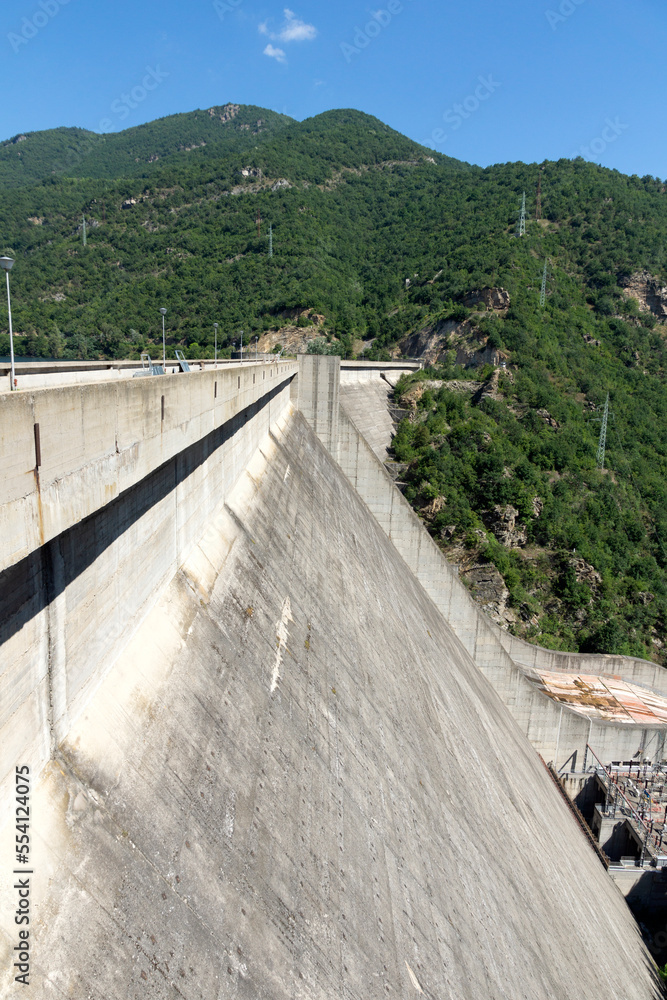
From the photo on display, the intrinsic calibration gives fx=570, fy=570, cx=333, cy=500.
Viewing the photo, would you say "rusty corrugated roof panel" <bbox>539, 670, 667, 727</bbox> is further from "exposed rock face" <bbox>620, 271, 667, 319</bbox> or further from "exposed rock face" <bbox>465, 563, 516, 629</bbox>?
"exposed rock face" <bbox>620, 271, 667, 319</bbox>

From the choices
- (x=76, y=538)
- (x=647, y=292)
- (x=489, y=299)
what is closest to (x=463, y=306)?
(x=489, y=299)

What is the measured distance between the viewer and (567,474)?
35438mm

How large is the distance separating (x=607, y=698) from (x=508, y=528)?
11.7m

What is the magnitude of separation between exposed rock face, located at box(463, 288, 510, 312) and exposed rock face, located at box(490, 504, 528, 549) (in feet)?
68.6

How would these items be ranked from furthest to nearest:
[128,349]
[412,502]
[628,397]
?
1. [128,349]
2. [628,397]
3. [412,502]

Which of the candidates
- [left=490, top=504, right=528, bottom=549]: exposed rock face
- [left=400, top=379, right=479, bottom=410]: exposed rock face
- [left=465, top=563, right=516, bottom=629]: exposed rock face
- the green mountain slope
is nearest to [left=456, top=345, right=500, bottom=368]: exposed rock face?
[left=400, top=379, right=479, bottom=410]: exposed rock face

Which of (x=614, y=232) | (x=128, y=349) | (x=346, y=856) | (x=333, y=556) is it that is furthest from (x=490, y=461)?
(x=614, y=232)

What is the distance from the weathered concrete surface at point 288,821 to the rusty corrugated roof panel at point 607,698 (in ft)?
28.1

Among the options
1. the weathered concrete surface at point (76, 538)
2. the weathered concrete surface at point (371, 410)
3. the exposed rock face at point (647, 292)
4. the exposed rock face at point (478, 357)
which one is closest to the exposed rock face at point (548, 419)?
the exposed rock face at point (478, 357)

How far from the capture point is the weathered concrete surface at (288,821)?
319 centimetres

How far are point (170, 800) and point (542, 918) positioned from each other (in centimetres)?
864

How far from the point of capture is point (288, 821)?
4910 millimetres

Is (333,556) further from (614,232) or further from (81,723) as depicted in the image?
(614,232)

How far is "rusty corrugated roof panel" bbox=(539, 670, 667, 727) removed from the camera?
20.4 meters
